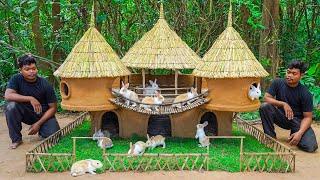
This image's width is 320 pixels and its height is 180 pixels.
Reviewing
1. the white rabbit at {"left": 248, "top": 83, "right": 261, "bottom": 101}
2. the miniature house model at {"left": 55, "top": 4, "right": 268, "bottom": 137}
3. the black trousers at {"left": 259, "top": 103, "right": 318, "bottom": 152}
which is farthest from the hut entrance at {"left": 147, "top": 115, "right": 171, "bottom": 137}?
the black trousers at {"left": 259, "top": 103, "right": 318, "bottom": 152}

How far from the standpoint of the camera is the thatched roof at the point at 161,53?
7.33 metres

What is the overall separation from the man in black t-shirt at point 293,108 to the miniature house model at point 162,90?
1.76 feet

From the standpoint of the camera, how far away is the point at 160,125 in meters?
7.59

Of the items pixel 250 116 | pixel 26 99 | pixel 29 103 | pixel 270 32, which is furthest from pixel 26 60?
pixel 270 32

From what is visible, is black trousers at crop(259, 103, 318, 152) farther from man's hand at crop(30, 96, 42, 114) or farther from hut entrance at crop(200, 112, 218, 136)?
man's hand at crop(30, 96, 42, 114)

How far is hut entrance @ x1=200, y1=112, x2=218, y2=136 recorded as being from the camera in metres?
7.54

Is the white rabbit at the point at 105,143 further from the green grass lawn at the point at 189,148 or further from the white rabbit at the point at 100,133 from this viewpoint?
the white rabbit at the point at 100,133

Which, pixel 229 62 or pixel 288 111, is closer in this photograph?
pixel 229 62

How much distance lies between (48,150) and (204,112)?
263cm

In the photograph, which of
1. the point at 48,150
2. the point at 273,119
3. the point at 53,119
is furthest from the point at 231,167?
the point at 53,119

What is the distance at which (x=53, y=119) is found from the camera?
7.67 metres

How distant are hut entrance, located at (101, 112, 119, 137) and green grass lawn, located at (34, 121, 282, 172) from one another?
0.29 metres

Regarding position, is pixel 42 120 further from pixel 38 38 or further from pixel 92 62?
pixel 38 38

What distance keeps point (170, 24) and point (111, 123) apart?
4.93 m
